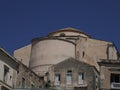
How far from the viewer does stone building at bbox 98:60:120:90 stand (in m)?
56.8

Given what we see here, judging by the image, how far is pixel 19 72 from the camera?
57062 mm

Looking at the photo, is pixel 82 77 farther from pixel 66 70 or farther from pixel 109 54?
pixel 109 54

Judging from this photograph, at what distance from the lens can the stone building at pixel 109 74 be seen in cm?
5675

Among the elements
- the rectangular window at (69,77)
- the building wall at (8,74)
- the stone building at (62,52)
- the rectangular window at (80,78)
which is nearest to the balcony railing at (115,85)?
the stone building at (62,52)

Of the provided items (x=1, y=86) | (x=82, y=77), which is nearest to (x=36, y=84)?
(x=82, y=77)

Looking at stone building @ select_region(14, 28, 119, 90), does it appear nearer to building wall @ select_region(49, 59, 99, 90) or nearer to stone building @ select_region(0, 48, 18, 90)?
building wall @ select_region(49, 59, 99, 90)

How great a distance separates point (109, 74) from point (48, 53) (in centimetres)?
1576

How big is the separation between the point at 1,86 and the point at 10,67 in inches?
148

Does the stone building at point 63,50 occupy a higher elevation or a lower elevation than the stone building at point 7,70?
higher

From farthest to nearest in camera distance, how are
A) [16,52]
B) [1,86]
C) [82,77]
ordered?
1. [16,52]
2. [82,77]
3. [1,86]

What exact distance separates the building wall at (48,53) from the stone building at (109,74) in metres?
13.5

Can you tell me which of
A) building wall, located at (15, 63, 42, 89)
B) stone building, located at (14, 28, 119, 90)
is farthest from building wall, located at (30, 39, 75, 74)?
building wall, located at (15, 63, 42, 89)

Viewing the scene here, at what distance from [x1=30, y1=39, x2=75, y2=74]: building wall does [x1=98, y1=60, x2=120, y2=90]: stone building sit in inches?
532

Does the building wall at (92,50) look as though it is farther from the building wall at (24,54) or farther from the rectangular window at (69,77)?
the rectangular window at (69,77)
